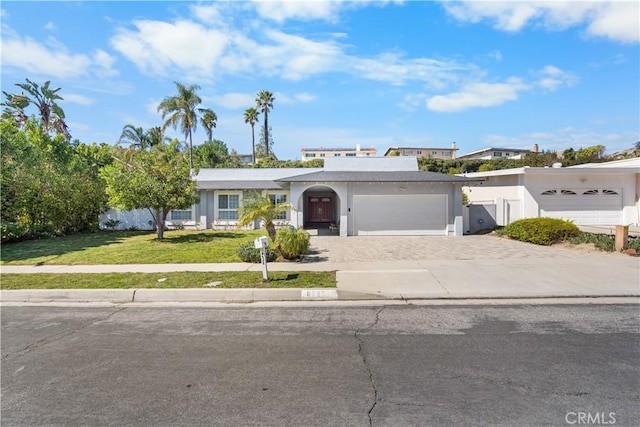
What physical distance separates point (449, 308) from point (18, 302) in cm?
912

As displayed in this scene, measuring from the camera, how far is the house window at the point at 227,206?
22531 millimetres

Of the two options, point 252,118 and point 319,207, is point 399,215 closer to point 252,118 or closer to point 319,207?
point 319,207

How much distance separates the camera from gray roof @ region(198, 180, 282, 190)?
22000 mm

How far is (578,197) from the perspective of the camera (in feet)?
65.9

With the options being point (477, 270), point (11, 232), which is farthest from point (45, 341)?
point (11, 232)

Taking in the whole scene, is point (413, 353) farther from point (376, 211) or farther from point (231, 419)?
point (376, 211)

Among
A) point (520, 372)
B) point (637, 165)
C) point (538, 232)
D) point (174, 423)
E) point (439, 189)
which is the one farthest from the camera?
point (637, 165)

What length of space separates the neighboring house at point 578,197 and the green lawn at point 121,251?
15.1m

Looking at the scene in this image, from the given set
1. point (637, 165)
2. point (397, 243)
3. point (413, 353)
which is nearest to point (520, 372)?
point (413, 353)

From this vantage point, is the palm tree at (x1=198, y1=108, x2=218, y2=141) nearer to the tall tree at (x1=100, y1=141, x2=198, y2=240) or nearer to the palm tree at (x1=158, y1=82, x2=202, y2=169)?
the palm tree at (x1=158, y1=82, x2=202, y2=169)

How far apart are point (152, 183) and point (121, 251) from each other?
11.0 feet

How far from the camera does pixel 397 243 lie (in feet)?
51.0

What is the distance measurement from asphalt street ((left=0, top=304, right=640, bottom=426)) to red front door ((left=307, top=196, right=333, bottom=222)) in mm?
20940

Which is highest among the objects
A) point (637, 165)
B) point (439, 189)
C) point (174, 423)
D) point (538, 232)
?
point (637, 165)
